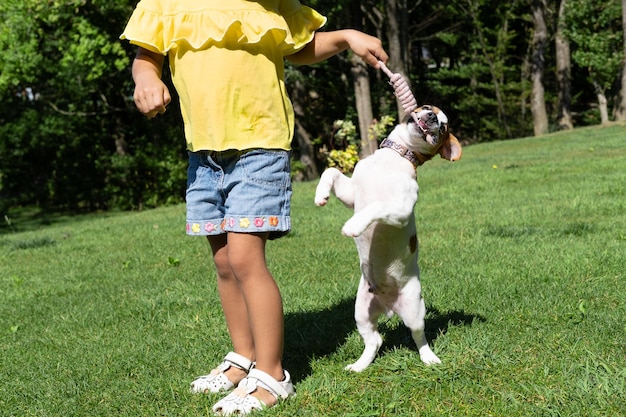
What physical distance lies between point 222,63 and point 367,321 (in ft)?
3.91

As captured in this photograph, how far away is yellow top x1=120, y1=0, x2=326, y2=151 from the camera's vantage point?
9.09 ft

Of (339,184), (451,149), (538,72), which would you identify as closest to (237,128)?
(339,184)

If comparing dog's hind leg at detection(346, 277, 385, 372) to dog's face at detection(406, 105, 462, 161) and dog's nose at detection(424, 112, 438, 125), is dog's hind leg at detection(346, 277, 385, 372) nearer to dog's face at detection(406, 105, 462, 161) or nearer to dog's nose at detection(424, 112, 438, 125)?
dog's face at detection(406, 105, 462, 161)

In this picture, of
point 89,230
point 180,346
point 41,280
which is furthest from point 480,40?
point 180,346

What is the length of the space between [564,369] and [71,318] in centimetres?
294

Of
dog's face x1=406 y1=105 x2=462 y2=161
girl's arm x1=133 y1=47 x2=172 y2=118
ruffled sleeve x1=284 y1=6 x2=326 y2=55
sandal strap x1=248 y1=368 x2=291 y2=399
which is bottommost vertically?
sandal strap x1=248 y1=368 x2=291 y2=399

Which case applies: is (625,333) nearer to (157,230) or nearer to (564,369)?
(564,369)

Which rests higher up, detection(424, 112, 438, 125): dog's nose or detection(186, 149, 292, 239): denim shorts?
detection(424, 112, 438, 125): dog's nose

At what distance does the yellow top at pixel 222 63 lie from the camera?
2771mm

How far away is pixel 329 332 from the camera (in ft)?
12.1

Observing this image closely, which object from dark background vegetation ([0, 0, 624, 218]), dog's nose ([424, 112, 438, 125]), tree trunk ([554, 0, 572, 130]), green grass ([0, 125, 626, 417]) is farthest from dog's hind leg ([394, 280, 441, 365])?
tree trunk ([554, 0, 572, 130])

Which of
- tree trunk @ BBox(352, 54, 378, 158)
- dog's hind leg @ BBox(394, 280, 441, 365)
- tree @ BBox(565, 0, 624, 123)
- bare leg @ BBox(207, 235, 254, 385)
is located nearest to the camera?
dog's hind leg @ BBox(394, 280, 441, 365)

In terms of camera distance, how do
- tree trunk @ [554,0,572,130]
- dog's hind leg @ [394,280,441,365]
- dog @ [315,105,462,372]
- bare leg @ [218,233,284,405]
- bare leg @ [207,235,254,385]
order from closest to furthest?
dog @ [315,105,462,372] → bare leg @ [218,233,284,405] → dog's hind leg @ [394,280,441,365] → bare leg @ [207,235,254,385] → tree trunk @ [554,0,572,130]

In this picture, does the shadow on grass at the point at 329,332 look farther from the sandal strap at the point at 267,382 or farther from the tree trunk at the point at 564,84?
the tree trunk at the point at 564,84
